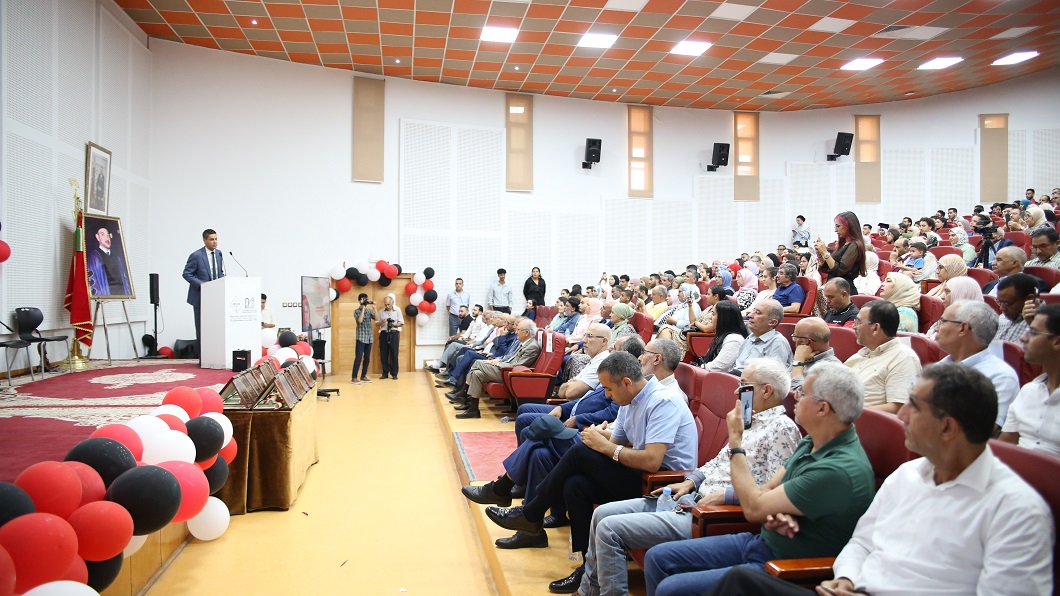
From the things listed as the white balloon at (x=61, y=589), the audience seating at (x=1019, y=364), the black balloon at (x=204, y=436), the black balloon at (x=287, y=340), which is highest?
the audience seating at (x=1019, y=364)

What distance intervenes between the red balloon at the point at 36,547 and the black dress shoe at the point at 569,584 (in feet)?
5.47

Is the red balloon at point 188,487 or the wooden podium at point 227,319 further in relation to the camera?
the wooden podium at point 227,319

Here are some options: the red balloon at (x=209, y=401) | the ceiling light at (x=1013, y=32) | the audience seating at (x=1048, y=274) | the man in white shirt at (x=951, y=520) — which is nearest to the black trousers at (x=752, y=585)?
the man in white shirt at (x=951, y=520)

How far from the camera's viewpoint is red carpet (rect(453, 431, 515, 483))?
14.1 feet

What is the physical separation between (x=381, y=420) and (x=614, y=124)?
7800 mm

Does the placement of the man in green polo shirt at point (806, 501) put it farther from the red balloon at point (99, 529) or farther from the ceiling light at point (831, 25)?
the ceiling light at point (831, 25)

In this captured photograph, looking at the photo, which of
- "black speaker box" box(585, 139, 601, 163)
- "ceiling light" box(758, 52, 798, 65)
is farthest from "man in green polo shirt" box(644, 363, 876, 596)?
"black speaker box" box(585, 139, 601, 163)

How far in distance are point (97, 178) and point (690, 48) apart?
26.0 ft

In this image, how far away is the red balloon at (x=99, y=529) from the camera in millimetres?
1984

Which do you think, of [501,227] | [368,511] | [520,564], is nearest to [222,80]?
[501,227]

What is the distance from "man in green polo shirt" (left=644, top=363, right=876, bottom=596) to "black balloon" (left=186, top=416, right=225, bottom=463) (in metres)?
2.09

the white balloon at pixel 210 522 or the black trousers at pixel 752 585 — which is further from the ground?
the black trousers at pixel 752 585

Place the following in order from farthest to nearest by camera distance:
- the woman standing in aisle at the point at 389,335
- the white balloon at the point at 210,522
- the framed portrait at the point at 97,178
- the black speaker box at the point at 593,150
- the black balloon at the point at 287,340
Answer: the black speaker box at the point at 593,150 < the woman standing in aisle at the point at 389,335 < the framed portrait at the point at 97,178 < the black balloon at the point at 287,340 < the white balloon at the point at 210,522

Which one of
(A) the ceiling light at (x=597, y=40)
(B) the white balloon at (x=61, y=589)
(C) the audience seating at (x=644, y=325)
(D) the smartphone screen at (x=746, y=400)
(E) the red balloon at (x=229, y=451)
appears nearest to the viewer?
(B) the white balloon at (x=61, y=589)
